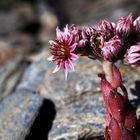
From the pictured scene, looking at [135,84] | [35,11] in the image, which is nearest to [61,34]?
[135,84]

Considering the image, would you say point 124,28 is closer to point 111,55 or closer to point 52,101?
point 111,55

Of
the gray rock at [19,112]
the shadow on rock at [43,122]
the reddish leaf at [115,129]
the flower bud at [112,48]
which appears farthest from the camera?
the shadow on rock at [43,122]

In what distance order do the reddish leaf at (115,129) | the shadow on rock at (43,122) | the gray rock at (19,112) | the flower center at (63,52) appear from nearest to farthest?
the flower center at (63,52)
the reddish leaf at (115,129)
the gray rock at (19,112)
the shadow on rock at (43,122)

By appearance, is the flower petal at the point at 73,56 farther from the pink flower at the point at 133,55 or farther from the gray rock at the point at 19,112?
the gray rock at the point at 19,112

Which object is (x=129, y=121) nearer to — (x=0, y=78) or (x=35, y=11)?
(x=0, y=78)

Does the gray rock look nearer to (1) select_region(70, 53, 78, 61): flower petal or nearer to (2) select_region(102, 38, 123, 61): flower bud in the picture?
(1) select_region(70, 53, 78, 61): flower petal

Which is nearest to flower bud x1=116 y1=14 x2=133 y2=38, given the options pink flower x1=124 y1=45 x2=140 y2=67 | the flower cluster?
the flower cluster

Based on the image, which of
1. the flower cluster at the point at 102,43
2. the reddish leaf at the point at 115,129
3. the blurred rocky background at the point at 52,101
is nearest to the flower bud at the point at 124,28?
the flower cluster at the point at 102,43

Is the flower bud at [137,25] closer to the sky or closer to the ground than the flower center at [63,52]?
closer to the sky
